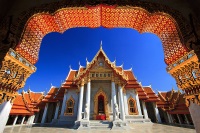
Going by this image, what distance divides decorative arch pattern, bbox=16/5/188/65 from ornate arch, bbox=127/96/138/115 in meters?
12.1

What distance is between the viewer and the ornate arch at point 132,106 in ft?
45.0

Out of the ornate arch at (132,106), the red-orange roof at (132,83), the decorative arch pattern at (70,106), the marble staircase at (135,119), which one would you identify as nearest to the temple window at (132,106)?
the ornate arch at (132,106)

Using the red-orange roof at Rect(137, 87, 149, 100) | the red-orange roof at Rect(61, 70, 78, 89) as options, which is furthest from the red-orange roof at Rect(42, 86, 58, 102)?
the red-orange roof at Rect(137, 87, 149, 100)

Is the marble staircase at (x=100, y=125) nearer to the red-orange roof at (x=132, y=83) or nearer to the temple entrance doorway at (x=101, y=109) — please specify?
the temple entrance doorway at (x=101, y=109)

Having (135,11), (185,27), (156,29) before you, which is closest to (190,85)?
(185,27)

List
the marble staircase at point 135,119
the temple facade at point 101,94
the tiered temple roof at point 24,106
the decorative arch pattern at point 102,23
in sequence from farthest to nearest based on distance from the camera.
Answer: the tiered temple roof at point 24,106 → the marble staircase at point 135,119 → the temple facade at point 101,94 → the decorative arch pattern at point 102,23

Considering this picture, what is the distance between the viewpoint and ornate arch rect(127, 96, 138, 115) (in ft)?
45.0

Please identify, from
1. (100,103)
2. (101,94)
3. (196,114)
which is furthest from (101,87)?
(196,114)

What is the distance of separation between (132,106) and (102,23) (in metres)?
12.8

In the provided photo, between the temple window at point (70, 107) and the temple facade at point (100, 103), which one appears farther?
the temple window at point (70, 107)

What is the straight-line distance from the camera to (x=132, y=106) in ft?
46.4

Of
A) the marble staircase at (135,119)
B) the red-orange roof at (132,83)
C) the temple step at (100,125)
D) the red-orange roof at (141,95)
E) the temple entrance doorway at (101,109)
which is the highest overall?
the red-orange roof at (132,83)

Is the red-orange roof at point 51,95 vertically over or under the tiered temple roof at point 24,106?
over

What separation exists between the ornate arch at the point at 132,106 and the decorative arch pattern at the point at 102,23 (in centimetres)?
1210
